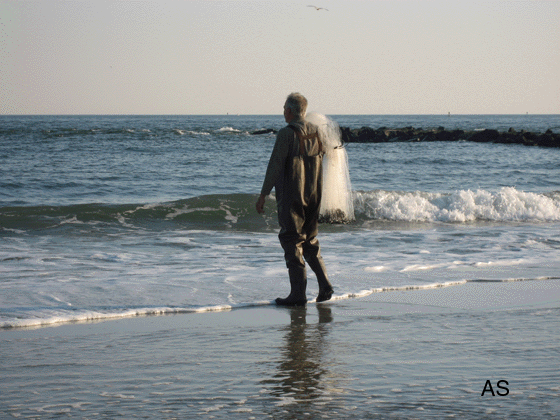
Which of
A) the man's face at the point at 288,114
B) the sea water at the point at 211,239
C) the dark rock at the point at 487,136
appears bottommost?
the sea water at the point at 211,239

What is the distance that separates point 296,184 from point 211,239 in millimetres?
4698

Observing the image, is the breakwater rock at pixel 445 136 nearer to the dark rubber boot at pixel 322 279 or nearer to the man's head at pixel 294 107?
the dark rubber boot at pixel 322 279

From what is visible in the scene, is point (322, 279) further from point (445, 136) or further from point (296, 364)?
point (445, 136)

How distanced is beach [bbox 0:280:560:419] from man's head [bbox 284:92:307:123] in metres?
1.53

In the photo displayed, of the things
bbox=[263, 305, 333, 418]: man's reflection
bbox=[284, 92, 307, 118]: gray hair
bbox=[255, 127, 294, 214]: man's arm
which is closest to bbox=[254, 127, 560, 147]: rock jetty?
bbox=[284, 92, 307, 118]: gray hair

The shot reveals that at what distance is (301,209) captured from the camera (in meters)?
5.20

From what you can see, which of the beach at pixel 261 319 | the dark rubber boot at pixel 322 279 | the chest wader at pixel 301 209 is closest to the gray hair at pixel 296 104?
the chest wader at pixel 301 209

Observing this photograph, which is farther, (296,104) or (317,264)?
(317,264)

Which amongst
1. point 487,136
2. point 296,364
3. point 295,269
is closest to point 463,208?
point 295,269

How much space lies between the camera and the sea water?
571 cm

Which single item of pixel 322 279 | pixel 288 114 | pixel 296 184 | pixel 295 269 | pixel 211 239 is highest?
pixel 288 114

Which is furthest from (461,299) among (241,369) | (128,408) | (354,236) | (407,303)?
(354,236)

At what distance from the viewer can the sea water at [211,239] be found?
18.7 feet

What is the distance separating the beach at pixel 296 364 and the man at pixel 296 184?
0.39 metres
